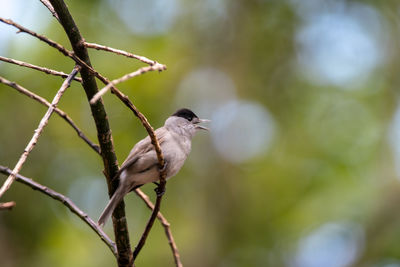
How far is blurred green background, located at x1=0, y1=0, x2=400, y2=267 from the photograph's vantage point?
303 inches

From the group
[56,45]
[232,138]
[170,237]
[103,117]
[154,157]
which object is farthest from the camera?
[232,138]

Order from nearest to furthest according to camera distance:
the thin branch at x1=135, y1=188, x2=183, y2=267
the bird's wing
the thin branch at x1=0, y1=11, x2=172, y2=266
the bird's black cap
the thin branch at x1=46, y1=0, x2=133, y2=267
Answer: the thin branch at x1=0, y1=11, x2=172, y2=266 < the thin branch at x1=46, y1=0, x2=133, y2=267 < the thin branch at x1=135, y1=188, x2=183, y2=267 < the bird's wing < the bird's black cap

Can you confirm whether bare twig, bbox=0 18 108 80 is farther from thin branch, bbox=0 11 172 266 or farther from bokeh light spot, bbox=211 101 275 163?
bokeh light spot, bbox=211 101 275 163

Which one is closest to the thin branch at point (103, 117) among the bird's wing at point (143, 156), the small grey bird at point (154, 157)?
the small grey bird at point (154, 157)

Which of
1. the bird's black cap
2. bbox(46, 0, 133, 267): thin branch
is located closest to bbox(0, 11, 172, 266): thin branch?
bbox(46, 0, 133, 267): thin branch

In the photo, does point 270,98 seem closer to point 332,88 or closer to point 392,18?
point 332,88

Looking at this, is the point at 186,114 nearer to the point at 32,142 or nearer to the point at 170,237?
the point at 170,237

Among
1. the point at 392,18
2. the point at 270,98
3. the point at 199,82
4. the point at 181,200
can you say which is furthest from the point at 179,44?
the point at 392,18

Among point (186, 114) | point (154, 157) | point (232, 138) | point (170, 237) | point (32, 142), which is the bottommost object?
point (32, 142)

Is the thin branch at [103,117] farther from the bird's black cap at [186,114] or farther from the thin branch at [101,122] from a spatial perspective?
the bird's black cap at [186,114]

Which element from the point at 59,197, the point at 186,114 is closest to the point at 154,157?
the point at 186,114

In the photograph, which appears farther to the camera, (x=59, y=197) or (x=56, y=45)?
(x=59, y=197)

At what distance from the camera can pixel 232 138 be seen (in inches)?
397

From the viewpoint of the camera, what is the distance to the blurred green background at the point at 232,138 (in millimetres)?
7688
